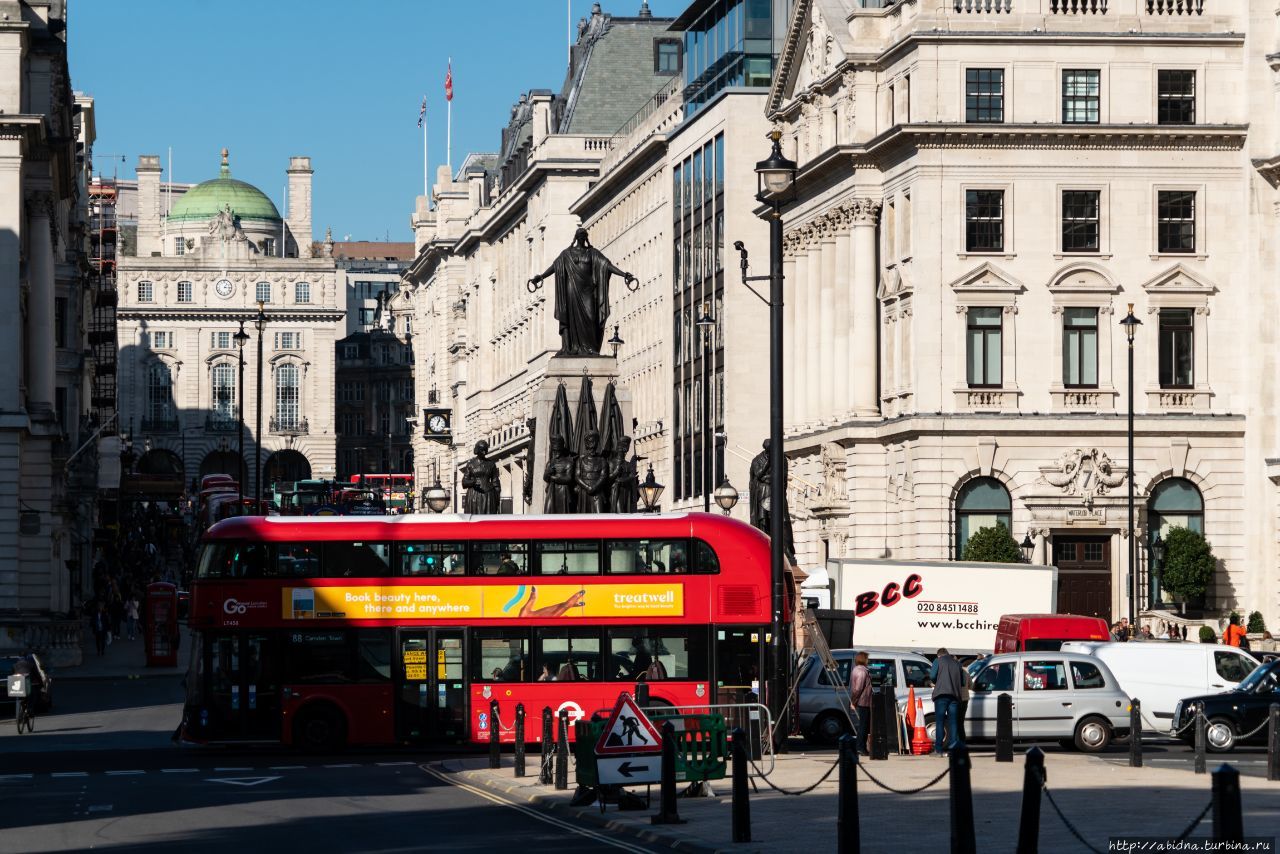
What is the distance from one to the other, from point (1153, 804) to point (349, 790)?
11.5 m

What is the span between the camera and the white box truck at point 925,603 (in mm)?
61500

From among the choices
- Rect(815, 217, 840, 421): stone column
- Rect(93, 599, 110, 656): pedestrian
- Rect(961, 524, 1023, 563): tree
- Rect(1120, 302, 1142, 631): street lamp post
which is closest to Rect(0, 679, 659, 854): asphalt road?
Rect(1120, 302, 1142, 631): street lamp post

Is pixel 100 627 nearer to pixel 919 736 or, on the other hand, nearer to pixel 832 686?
pixel 832 686

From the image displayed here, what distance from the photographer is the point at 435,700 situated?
4266 cm

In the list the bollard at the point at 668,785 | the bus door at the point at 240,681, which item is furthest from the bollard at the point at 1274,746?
the bus door at the point at 240,681

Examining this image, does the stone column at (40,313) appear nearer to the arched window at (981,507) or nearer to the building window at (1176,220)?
the arched window at (981,507)

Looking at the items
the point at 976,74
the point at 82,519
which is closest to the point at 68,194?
the point at 82,519

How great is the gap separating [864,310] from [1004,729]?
43.6 m

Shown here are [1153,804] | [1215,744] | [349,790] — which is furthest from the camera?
[1215,744]

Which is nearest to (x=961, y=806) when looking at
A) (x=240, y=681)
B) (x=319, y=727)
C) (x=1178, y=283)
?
(x=240, y=681)

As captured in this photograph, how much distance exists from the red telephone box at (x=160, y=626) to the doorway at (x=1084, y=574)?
2570 cm

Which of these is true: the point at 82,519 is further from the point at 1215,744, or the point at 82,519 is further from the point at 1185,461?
the point at 1215,744

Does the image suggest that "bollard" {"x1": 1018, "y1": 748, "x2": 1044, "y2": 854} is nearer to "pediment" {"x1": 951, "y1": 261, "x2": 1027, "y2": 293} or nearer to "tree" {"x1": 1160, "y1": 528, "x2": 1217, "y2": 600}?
"tree" {"x1": 1160, "y1": 528, "x2": 1217, "y2": 600}

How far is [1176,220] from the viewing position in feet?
247
